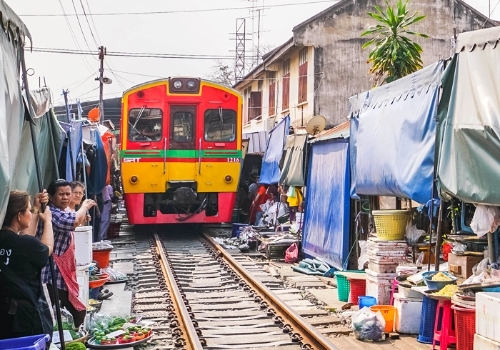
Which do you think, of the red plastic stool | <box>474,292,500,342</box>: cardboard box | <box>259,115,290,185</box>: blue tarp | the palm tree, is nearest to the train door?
<box>259,115,290,185</box>: blue tarp

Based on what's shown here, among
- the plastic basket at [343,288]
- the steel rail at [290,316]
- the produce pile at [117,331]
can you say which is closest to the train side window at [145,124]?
the steel rail at [290,316]

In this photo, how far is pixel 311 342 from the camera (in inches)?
289

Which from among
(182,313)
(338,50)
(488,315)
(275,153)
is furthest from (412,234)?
(338,50)

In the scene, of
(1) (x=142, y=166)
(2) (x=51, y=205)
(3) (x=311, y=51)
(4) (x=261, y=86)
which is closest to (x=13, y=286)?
(2) (x=51, y=205)

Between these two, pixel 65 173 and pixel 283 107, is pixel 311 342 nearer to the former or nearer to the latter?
pixel 65 173

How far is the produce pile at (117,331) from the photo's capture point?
7176 mm

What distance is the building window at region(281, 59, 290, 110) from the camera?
24087mm

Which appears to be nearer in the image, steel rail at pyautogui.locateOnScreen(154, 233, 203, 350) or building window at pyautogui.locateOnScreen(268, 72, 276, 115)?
steel rail at pyautogui.locateOnScreen(154, 233, 203, 350)

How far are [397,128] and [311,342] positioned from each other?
9.23 ft

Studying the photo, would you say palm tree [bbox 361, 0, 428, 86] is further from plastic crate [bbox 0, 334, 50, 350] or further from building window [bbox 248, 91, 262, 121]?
plastic crate [bbox 0, 334, 50, 350]

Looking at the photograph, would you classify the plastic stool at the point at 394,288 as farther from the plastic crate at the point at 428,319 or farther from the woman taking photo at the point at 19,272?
the woman taking photo at the point at 19,272

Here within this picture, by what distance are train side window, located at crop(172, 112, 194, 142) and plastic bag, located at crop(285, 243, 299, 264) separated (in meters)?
4.25

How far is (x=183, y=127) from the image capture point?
16484mm

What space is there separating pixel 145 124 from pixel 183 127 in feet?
2.94
